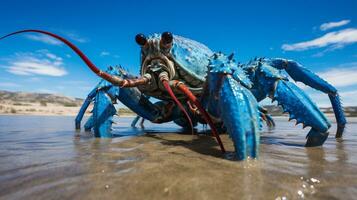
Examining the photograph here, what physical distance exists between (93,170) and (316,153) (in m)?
2.57

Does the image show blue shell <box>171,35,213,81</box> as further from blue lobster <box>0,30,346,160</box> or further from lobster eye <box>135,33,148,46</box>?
lobster eye <box>135,33,148,46</box>

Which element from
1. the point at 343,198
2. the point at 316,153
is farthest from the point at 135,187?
the point at 316,153

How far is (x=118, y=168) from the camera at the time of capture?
229 centimetres

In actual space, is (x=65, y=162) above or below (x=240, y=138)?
below

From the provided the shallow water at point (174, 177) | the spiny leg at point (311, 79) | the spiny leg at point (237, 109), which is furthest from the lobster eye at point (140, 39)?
the spiny leg at point (311, 79)

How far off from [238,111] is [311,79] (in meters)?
2.74

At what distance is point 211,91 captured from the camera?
3035 mm

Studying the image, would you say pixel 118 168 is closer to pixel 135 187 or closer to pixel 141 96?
pixel 135 187

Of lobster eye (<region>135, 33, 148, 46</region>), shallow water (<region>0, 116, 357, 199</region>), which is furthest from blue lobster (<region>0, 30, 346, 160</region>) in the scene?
shallow water (<region>0, 116, 357, 199</region>)

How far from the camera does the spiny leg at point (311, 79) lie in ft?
A: 15.2

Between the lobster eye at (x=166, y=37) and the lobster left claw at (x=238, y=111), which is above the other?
the lobster eye at (x=166, y=37)

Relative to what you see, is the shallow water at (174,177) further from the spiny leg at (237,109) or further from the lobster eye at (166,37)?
the lobster eye at (166,37)

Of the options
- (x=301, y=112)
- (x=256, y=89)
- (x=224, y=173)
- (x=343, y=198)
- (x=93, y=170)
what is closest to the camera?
(x=343, y=198)

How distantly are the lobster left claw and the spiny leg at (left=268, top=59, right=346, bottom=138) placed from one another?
237 centimetres
